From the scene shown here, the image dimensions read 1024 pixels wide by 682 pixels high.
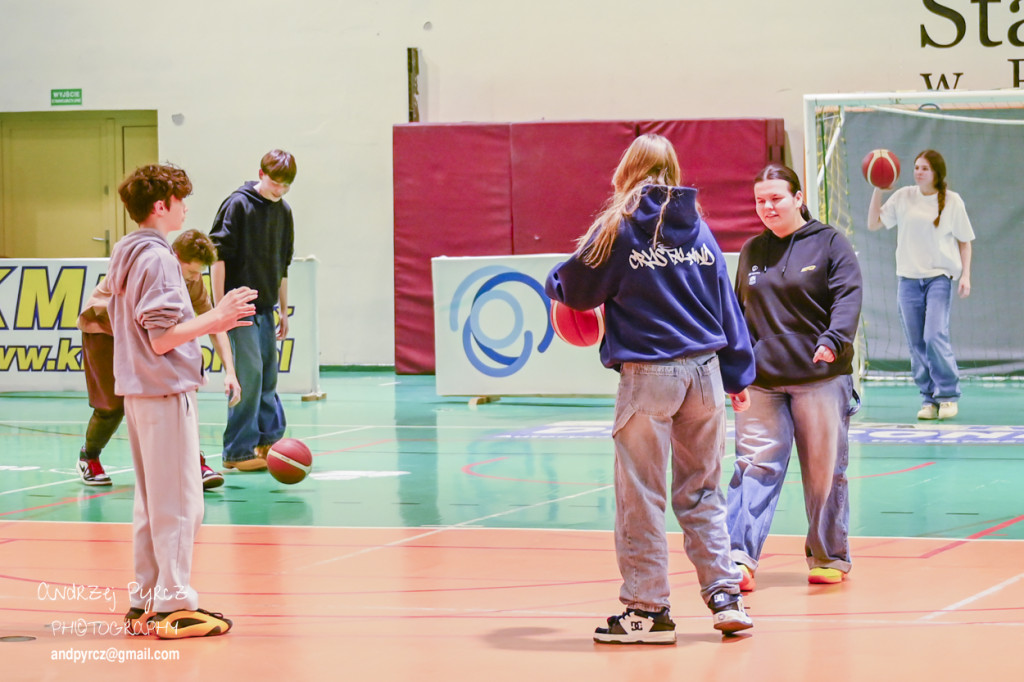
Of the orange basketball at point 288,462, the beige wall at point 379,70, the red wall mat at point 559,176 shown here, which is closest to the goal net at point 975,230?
the beige wall at point 379,70

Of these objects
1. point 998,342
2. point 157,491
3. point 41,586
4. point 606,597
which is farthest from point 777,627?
point 998,342

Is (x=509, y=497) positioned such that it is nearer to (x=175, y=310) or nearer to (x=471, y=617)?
(x=471, y=617)

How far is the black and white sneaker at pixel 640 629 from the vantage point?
4559 millimetres

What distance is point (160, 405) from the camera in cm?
467

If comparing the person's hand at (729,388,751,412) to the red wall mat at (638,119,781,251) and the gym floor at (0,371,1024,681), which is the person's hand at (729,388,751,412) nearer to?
the gym floor at (0,371,1024,681)

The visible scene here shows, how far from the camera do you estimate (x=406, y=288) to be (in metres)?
17.9

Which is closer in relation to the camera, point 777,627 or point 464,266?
point 777,627

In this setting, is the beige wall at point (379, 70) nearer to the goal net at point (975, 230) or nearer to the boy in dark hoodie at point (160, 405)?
the goal net at point (975, 230)

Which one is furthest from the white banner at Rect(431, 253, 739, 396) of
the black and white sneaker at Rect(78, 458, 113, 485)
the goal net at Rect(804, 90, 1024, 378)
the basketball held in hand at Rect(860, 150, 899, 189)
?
the black and white sneaker at Rect(78, 458, 113, 485)

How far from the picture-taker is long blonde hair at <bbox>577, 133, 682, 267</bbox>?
459 cm

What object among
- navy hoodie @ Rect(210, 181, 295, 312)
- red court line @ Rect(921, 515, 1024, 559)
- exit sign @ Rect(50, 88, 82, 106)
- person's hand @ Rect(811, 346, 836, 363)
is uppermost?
exit sign @ Rect(50, 88, 82, 106)

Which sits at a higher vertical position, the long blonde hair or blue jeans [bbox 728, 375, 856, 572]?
the long blonde hair

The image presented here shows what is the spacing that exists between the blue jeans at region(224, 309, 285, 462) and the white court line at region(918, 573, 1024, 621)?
17.0ft

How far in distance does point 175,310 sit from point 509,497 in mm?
3854
